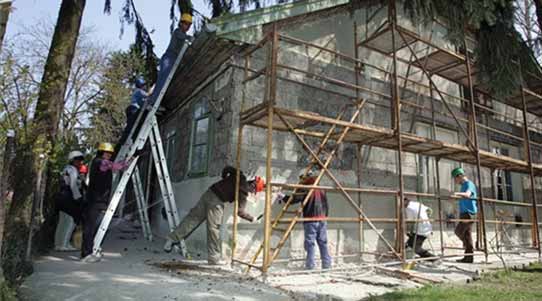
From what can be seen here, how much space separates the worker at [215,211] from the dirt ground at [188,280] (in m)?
0.32

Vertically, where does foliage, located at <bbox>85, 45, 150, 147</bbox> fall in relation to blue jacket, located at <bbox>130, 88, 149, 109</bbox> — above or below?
above

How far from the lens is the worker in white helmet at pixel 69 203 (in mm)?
6184

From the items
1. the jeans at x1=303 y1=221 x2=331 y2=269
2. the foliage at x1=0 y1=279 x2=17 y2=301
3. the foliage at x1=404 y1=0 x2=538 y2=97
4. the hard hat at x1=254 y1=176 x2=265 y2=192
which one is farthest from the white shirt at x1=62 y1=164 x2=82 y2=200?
the foliage at x1=404 y1=0 x2=538 y2=97

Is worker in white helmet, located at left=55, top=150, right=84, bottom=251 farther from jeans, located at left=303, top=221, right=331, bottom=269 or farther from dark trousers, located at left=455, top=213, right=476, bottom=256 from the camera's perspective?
dark trousers, located at left=455, top=213, right=476, bottom=256

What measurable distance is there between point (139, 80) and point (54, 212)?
10.3ft

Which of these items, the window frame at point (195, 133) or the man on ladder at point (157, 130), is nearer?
the man on ladder at point (157, 130)

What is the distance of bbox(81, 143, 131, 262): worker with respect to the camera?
5441 millimetres

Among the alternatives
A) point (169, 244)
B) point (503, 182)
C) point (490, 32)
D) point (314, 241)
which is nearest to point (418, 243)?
point (314, 241)

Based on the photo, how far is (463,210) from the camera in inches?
293

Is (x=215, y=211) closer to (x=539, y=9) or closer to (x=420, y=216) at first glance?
(x=420, y=216)

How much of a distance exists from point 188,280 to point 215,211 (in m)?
1.29

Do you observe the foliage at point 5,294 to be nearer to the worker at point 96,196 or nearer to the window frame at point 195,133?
the worker at point 96,196

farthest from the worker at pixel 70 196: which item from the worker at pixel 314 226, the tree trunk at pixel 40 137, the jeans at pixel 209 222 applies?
the worker at pixel 314 226

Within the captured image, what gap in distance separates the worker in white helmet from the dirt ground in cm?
51
